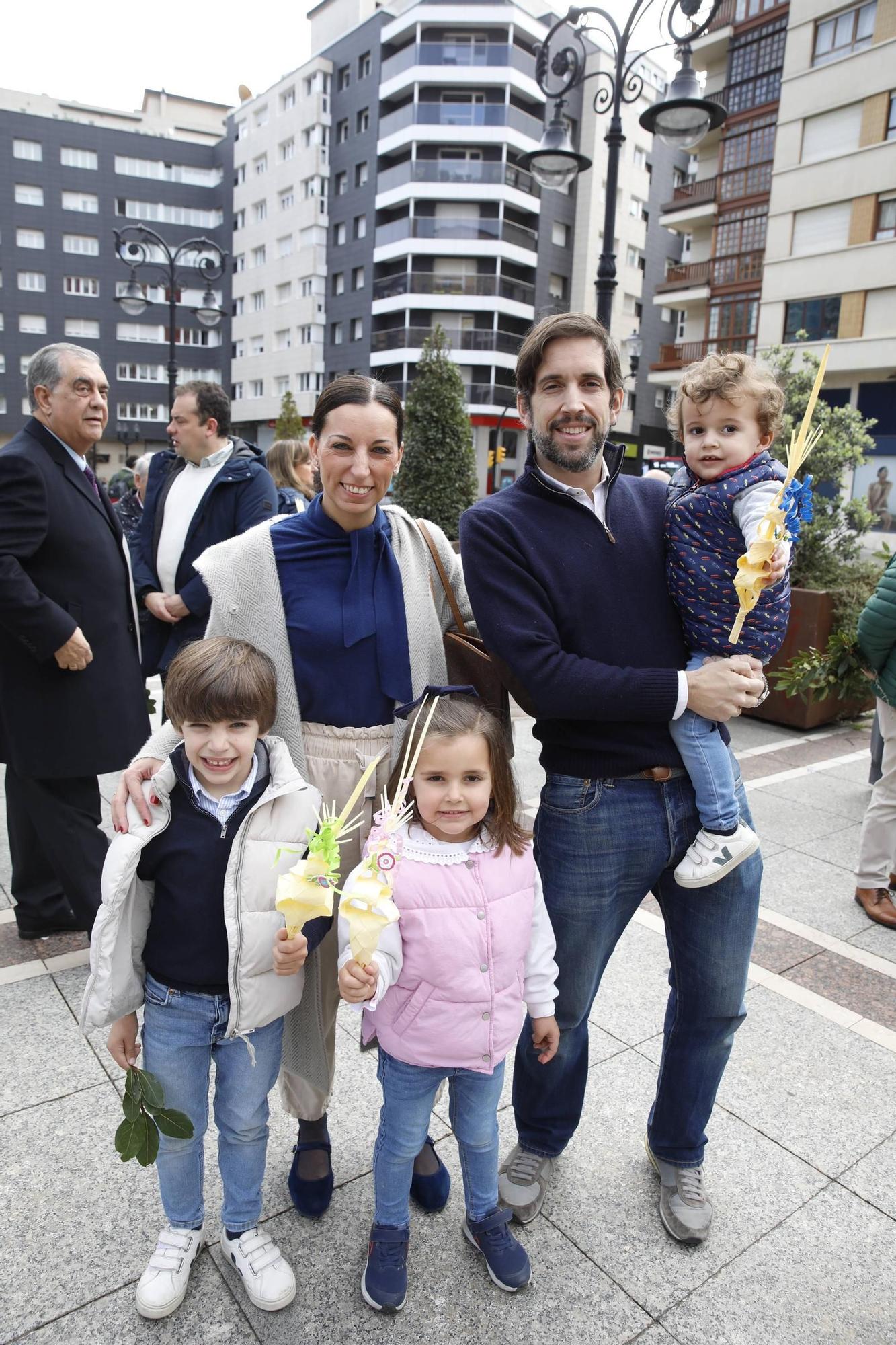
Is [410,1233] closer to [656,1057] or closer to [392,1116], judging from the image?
[392,1116]

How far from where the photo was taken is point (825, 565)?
8.09 metres

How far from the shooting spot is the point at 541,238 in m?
41.1

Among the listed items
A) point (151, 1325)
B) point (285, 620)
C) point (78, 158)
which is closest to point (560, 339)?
point (285, 620)

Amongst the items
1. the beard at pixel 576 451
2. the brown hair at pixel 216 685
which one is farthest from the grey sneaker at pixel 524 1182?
the beard at pixel 576 451

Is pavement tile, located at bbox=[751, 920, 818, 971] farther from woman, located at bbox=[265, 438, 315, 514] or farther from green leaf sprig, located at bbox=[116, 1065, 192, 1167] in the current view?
woman, located at bbox=[265, 438, 315, 514]

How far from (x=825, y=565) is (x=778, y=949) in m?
5.17

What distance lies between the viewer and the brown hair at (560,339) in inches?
81.3

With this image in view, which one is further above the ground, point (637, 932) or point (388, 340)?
point (388, 340)

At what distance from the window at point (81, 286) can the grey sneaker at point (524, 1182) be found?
5906 cm

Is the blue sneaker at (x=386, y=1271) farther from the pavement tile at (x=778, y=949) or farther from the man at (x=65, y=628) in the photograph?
the pavement tile at (x=778, y=949)

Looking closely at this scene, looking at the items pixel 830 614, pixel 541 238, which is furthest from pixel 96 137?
pixel 830 614

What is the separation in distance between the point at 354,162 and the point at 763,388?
4815cm

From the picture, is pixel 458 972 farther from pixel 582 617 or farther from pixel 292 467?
pixel 292 467

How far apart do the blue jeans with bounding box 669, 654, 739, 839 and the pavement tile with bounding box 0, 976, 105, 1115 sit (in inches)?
87.1
